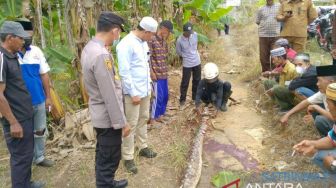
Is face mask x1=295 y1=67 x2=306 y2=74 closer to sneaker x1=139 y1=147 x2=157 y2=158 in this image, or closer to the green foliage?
sneaker x1=139 y1=147 x2=157 y2=158

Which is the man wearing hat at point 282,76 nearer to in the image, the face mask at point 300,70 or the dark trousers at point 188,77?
the face mask at point 300,70

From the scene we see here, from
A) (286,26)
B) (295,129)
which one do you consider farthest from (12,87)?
(286,26)

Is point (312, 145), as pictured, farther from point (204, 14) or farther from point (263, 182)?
point (204, 14)

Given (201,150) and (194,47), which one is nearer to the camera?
(201,150)

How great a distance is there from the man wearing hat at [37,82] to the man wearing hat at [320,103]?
2708 mm

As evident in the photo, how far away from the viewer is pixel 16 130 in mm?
3033

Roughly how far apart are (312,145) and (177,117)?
9.03 feet

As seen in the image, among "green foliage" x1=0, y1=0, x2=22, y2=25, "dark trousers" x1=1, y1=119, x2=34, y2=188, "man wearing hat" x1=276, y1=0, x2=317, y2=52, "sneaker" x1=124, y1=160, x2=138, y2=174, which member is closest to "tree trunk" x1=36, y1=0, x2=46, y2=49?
"green foliage" x1=0, y1=0, x2=22, y2=25

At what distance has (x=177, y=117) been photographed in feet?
18.0

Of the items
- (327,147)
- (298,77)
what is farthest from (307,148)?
(298,77)

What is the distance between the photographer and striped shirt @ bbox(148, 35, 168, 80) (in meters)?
4.84

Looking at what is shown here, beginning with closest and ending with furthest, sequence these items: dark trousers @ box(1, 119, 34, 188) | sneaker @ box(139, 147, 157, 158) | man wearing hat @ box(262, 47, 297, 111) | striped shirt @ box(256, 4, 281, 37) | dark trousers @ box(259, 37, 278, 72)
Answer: dark trousers @ box(1, 119, 34, 188) → sneaker @ box(139, 147, 157, 158) → man wearing hat @ box(262, 47, 297, 111) → striped shirt @ box(256, 4, 281, 37) → dark trousers @ box(259, 37, 278, 72)

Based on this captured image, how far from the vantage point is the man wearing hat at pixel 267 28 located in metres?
6.62

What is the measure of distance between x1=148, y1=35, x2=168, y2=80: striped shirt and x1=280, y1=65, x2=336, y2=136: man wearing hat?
5.80ft
